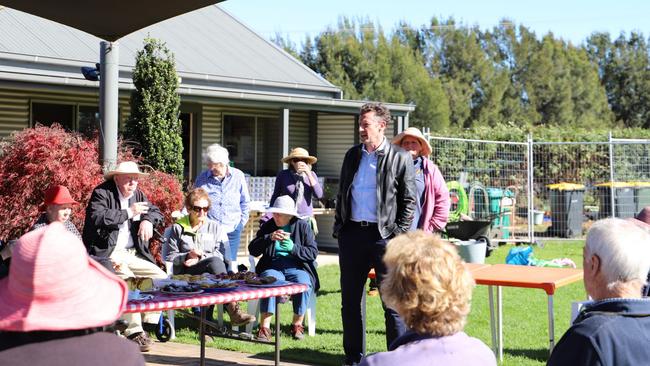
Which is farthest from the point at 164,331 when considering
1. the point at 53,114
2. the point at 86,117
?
the point at 86,117

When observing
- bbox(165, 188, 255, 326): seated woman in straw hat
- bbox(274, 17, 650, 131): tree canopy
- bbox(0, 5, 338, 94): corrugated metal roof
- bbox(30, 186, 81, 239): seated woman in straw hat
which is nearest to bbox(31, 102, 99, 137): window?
bbox(0, 5, 338, 94): corrugated metal roof

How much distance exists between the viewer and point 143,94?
39.6ft

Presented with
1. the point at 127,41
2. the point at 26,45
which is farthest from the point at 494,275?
the point at 127,41

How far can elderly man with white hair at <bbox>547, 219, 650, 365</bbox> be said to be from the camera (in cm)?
278

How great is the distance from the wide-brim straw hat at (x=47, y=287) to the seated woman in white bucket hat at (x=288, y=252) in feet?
18.8

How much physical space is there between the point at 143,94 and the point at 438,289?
9713 millimetres

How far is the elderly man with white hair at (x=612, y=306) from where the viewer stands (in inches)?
109

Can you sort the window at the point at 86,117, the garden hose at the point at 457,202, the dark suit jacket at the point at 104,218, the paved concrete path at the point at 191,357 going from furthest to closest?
the window at the point at 86,117 → the garden hose at the point at 457,202 → the dark suit jacket at the point at 104,218 → the paved concrete path at the point at 191,357

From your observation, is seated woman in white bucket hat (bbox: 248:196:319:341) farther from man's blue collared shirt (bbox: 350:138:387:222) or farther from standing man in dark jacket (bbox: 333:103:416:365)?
man's blue collared shirt (bbox: 350:138:387:222)

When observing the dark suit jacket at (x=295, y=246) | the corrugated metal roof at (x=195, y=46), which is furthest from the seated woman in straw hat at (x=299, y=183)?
the corrugated metal roof at (x=195, y=46)

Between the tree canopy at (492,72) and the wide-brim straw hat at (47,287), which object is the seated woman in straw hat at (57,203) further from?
the tree canopy at (492,72)

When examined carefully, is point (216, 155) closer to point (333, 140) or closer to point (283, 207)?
point (283, 207)

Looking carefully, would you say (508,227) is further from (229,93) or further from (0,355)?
(0,355)

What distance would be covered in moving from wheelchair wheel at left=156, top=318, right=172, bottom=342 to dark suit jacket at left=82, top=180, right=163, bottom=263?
87 cm
